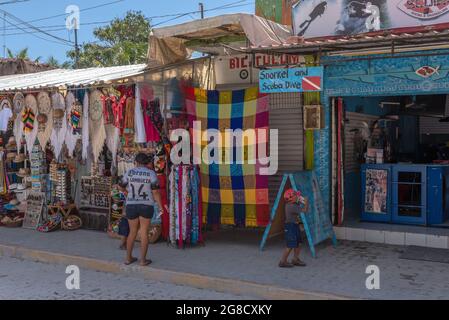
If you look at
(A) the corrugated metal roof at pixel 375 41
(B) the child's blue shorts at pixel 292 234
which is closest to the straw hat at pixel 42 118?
(A) the corrugated metal roof at pixel 375 41

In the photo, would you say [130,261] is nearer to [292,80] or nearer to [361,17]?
[292,80]

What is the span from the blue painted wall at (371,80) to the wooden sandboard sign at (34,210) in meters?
5.36

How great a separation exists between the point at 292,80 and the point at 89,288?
3.92 m

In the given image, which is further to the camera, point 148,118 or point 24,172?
point 24,172

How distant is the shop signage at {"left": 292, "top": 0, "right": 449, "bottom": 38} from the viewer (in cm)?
738

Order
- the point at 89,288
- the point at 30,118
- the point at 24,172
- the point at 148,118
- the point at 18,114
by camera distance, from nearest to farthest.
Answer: the point at 89,288, the point at 148,118, the point at 30,118, the point at 18,114, the point at 24,172

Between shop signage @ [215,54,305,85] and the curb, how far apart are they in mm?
3914

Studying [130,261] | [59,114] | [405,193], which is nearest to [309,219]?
[405,193]

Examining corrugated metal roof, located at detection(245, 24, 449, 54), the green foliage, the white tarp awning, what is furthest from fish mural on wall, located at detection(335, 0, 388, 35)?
the green foliage

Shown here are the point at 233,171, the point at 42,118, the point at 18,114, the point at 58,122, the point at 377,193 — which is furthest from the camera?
the point at 18,114

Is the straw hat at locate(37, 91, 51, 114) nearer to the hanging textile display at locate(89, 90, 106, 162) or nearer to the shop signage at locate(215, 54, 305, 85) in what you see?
the hanging textile display at locate(89, 90, 106, 162)

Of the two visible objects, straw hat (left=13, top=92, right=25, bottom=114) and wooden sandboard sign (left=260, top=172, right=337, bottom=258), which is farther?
straw hat (left=13, top=92, right=25, bottom=114)

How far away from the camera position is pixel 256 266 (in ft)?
23.1
